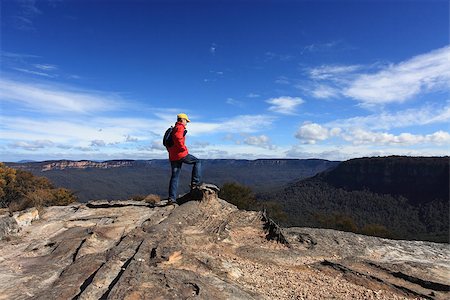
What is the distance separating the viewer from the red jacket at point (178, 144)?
1119 cm

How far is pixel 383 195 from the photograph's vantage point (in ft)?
366

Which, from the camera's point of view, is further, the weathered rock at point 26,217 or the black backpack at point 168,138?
the weathered rock at point 26,217

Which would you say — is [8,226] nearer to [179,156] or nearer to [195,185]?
[179,156]

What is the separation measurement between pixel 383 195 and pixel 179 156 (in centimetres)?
11195

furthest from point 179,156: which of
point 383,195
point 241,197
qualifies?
point 383,195

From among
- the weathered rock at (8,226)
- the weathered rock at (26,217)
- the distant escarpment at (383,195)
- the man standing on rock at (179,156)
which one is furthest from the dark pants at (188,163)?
the distant escarpment at (383,195)

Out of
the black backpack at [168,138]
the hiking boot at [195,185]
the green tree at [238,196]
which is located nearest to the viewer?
the black backpack at [168,138]

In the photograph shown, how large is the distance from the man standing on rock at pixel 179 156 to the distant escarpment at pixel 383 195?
67.9 meters

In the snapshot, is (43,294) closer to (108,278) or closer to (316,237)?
(108,278)

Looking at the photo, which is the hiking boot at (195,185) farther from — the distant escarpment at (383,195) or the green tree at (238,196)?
the distant escarpment at (383,195)

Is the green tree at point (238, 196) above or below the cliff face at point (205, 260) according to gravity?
below

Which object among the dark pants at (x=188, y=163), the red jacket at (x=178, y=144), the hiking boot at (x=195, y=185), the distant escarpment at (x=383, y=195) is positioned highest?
the red jacket at (x=178, y=144)

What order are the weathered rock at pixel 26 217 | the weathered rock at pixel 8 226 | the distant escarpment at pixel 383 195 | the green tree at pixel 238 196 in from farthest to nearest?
1. the distant escarpment at pixel 383 195
2. the green tree at pixel 238 196
3. the weathered rock at pixel 26 217
4. the weathered rock at pixel 8 226

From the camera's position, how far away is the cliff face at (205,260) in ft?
20.4
